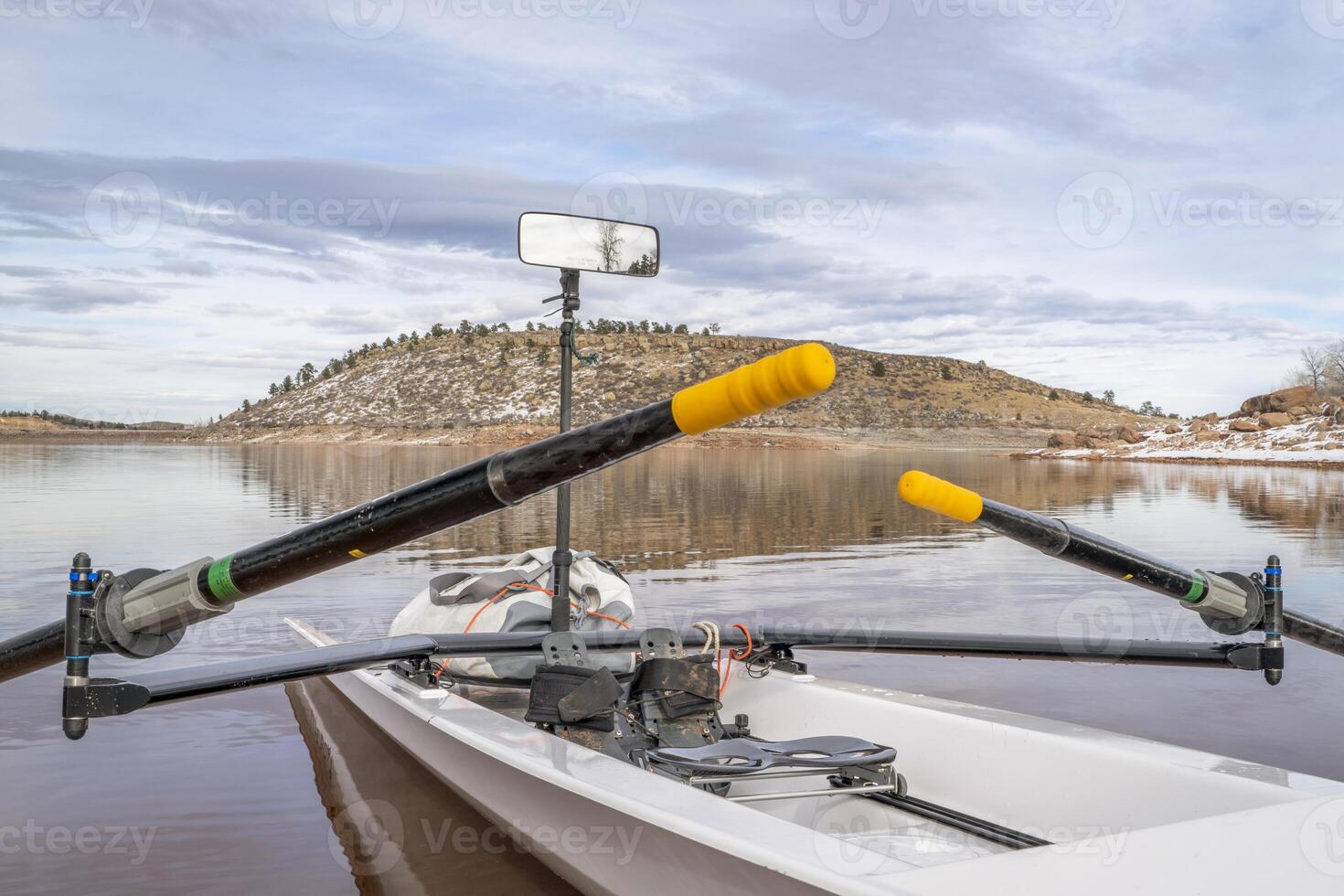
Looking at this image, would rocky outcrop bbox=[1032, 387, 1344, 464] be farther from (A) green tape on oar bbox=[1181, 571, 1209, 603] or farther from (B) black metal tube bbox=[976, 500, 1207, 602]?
(B) black metal tube bbox=[976, 500, 1207, 602]

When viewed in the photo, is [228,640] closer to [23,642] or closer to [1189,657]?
[23,642]

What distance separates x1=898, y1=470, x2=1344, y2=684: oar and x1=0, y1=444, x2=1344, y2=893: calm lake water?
1.87 meters

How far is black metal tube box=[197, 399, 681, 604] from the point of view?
2.04m

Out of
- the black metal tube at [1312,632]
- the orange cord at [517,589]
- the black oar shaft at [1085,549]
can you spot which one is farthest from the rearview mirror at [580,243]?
the black metal tube at [1312,632]

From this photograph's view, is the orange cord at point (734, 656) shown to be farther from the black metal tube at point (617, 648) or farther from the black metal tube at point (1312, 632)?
the black metal tube at point (1312, 632)

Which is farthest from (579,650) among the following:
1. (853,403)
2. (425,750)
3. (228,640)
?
(853,403)

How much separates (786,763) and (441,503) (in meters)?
1.71

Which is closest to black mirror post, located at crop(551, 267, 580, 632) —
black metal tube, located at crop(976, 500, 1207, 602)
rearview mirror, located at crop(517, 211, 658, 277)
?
rearview mirror, located at crop(517, 211, 658, 277)

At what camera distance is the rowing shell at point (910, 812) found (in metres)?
2.21

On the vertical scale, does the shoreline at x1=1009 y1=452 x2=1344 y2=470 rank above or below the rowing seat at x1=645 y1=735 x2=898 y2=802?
above

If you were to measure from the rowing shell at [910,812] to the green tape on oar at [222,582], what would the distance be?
1100 mm

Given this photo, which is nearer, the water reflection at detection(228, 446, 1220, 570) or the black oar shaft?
the black oar shaft

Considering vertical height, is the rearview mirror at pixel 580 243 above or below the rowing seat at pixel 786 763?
above

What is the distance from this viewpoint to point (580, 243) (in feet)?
17.3
